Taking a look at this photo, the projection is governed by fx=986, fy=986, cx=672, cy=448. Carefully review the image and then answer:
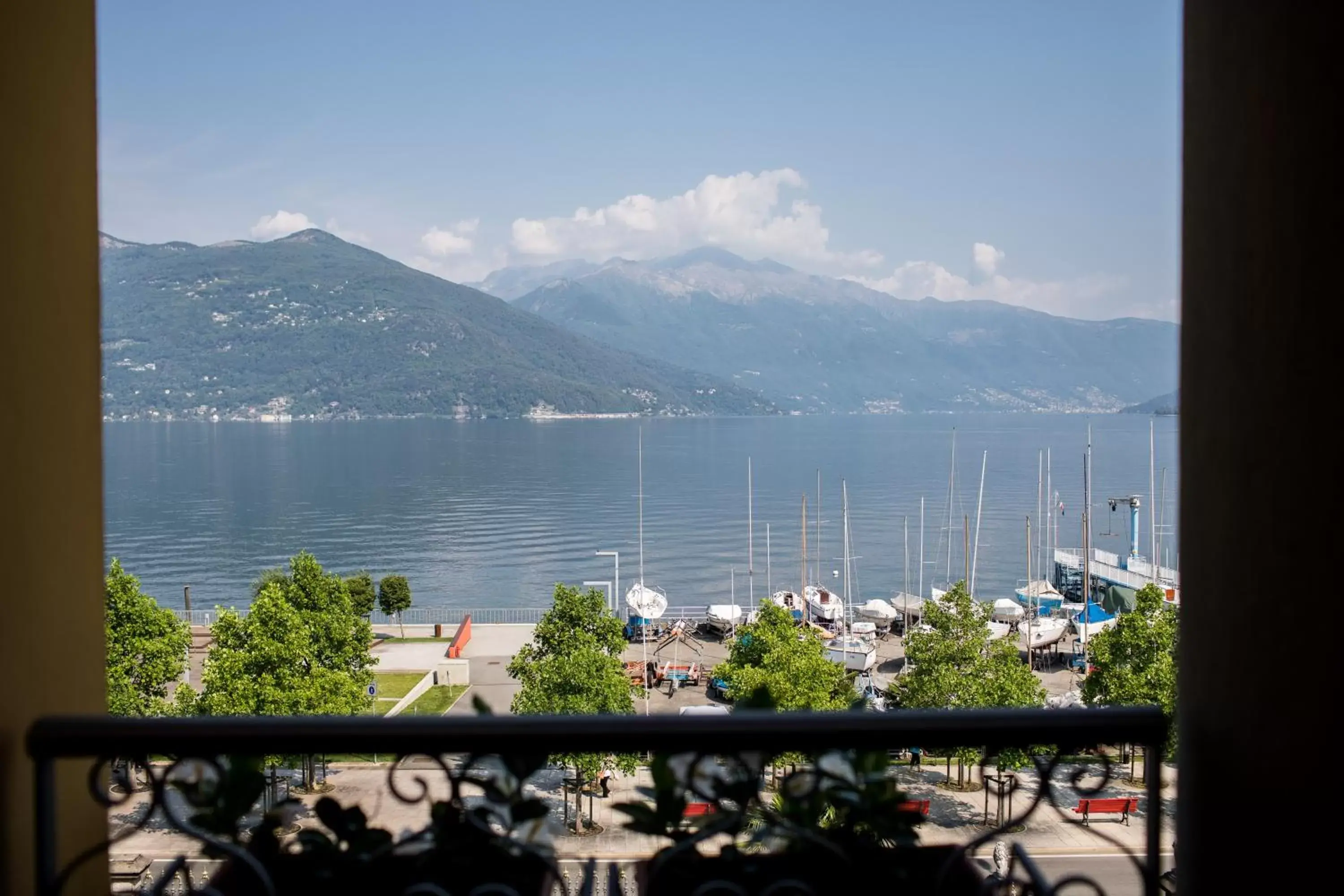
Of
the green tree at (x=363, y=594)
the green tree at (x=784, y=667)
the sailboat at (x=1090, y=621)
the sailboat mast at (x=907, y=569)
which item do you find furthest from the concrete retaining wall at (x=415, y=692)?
the sailboat at (x=1090, y=621)

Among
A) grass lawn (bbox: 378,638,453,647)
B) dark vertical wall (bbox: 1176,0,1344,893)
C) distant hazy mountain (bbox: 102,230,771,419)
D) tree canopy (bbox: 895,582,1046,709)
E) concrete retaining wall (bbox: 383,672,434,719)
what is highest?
distant hazy mountain (bbox: 102,230,771,419)

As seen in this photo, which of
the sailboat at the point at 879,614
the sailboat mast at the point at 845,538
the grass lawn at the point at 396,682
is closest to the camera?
the grass lawn at the point at 396,682

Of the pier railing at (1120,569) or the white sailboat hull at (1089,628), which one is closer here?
the white sailboat hull at (1089,628)

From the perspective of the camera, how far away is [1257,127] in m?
1.23

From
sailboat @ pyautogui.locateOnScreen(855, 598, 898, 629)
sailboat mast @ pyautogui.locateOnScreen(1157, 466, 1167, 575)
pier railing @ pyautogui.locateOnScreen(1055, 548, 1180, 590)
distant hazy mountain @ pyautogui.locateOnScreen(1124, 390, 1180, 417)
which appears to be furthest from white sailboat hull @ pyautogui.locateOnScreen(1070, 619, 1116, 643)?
distant hazy mountain @ pyautogui.locateOnScreen(1124, 390, 1180, 417)

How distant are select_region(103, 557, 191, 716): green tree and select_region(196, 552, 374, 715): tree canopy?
64 cm

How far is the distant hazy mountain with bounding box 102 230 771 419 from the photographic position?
14625cm

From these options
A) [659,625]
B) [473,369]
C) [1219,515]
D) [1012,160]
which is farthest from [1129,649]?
[473,369]

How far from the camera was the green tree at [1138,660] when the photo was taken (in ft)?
48.6

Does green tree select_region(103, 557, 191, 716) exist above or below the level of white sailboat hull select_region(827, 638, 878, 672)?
above

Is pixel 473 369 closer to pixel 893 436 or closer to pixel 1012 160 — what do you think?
pixel 893 436

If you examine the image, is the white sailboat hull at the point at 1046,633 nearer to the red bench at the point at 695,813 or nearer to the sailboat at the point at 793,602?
the sailboat at the point at 793,602

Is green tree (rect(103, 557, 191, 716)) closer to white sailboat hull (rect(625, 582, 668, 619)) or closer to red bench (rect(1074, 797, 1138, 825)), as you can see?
red bench (rect(1074, 797, 1138, 825))

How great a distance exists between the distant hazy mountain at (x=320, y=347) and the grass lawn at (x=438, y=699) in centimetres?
13309
